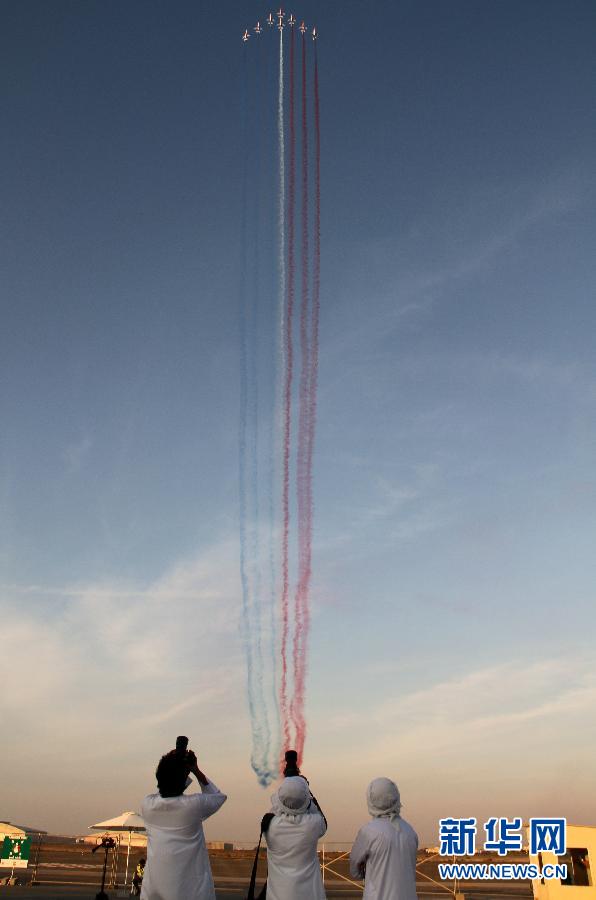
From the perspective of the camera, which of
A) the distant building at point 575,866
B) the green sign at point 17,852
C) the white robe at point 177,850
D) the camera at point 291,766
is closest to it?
the white robe at point 177,850

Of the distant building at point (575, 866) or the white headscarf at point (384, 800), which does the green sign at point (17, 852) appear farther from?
the white headscarf at point (384, 800)

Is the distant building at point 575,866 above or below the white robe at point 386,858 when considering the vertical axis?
above

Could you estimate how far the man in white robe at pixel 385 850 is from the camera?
6625 millimetres

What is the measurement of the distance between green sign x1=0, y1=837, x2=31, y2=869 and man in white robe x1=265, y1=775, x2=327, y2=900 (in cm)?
2523

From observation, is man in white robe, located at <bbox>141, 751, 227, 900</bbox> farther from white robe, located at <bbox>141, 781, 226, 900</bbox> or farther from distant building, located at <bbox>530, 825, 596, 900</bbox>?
distant building, located at <bbox>530, 825, 596, 900</bbox>

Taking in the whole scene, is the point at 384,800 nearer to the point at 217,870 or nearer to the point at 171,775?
the point at 171,775

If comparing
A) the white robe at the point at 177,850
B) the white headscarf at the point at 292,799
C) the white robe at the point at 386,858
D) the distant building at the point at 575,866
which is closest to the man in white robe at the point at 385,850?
the white robe at the point at 386,858

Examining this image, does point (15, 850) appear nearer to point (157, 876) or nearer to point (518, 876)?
point (518, 876)

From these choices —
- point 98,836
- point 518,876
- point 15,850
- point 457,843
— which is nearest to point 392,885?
point 457,843

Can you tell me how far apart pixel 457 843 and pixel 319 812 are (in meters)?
13.8

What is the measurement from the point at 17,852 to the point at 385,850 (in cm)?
2650

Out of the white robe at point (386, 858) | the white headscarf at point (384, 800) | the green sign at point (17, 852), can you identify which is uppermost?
the green sign at point (17, 852)

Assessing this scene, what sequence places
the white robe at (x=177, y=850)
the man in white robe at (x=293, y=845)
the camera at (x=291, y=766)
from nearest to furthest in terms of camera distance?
the white robe at (x=177, y=850)
the man in white robe at (x=293, y=845)
the camera at (x=291, y=766)

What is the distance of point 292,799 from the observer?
707 centimetres
